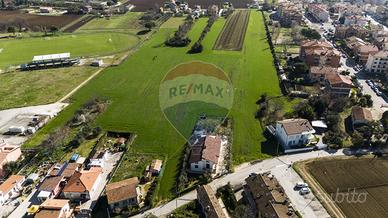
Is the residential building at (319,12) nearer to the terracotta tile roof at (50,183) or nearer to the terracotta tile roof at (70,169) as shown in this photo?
the terracotta tile roof at (70,169)

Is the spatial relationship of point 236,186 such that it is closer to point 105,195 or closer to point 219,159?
point 219,159

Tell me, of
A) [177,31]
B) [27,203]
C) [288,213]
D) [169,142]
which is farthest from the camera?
[177,31]

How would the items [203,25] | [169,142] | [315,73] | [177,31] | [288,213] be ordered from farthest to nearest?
[203,25] < [177,31] < [315,73] < [169,142] < [288,213]

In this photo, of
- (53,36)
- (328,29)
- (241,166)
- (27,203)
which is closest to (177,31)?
(53,36)

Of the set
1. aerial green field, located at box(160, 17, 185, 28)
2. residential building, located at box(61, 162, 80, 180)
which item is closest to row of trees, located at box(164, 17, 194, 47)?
aerial green field, located at box(160, 17, 185, 28)

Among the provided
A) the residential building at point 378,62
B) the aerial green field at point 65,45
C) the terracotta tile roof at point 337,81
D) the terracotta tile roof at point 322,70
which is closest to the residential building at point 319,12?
the residential building at point 378,62
